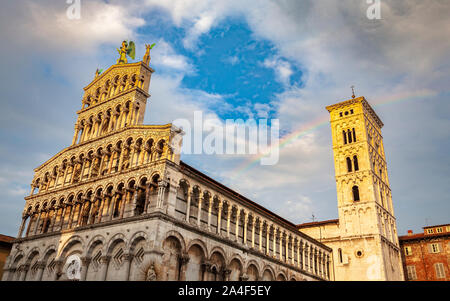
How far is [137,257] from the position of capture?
26.4m

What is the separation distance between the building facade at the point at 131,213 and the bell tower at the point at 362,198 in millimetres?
13939

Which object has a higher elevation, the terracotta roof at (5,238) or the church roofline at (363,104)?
the church roofline at (363,104)

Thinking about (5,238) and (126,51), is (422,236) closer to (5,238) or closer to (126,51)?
(126,51)

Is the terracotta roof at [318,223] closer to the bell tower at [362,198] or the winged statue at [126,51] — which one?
the bell tower at [362,198]

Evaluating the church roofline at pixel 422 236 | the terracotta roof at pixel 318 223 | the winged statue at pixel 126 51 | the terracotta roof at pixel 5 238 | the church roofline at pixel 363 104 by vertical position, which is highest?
the church roofline at pixel 363 104

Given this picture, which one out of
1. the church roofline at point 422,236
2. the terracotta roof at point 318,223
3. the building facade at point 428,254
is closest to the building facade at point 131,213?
the terracotta roof at point 318,223

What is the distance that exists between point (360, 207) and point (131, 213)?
37896 millimetres

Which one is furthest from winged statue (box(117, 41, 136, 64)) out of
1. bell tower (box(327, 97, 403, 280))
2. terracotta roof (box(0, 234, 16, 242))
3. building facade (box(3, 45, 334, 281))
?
bell tower (box(327, 97, 403, 280))

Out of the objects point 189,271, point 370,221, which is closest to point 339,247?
point 370,221

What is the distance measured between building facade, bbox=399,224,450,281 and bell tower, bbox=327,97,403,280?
2.26 m

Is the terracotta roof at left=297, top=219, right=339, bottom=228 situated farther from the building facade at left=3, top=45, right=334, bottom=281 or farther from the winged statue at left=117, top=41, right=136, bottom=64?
the winged statue at left=117, top=41, right=136, bottom=64

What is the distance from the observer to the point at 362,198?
54.0 m

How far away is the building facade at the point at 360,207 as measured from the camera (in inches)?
1983

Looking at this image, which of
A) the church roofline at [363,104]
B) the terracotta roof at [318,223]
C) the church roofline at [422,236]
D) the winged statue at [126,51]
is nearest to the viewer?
the winged statue at [126,51]
